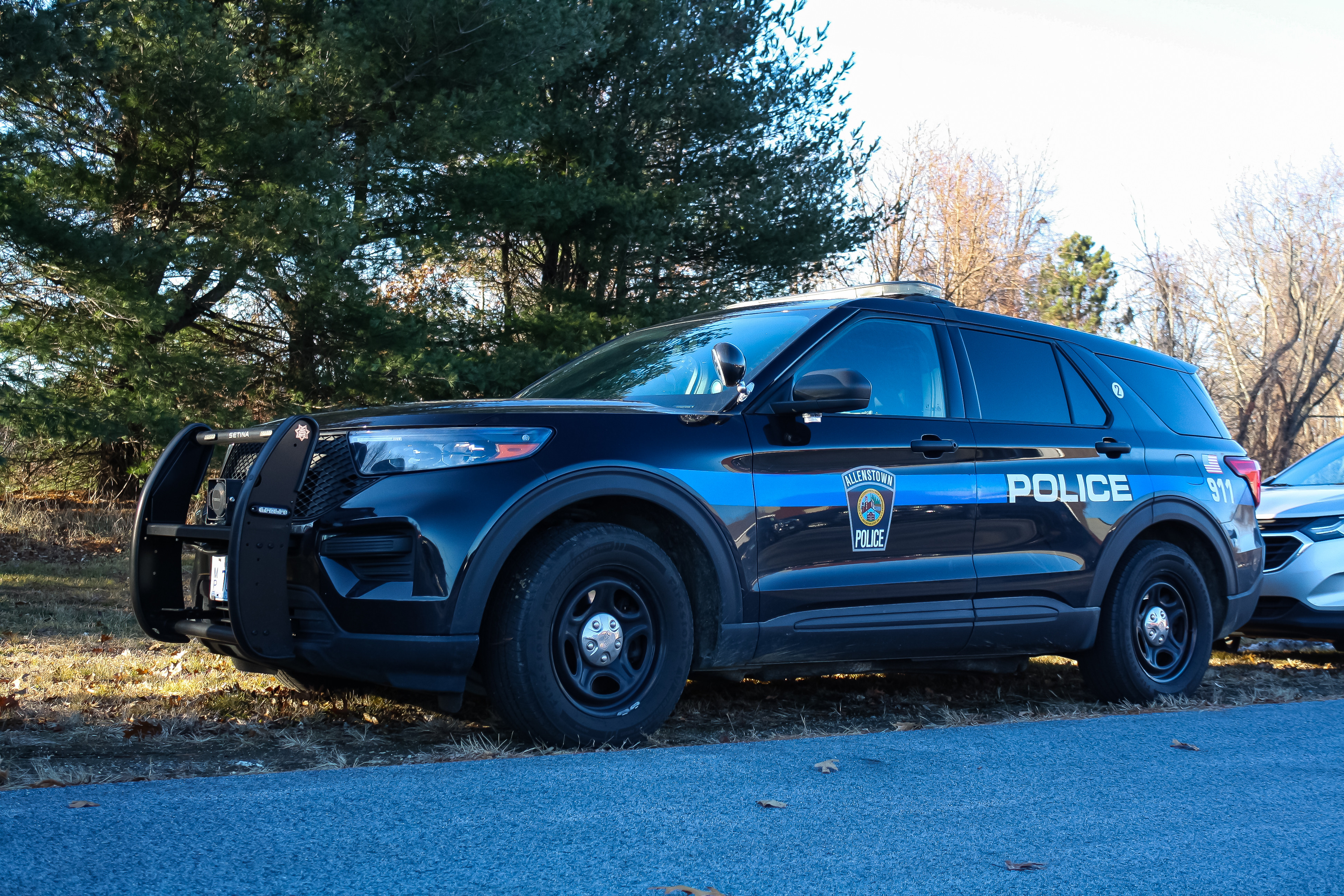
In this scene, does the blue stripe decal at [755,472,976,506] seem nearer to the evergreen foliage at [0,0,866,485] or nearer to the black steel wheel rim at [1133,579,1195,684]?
the black steel wheel rim at [1133,579,1195,684]

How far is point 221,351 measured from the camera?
14.4 metres

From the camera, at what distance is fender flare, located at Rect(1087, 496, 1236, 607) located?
230 inches

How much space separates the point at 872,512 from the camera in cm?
498

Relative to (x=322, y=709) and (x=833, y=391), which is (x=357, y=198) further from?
(x=833, y=391)

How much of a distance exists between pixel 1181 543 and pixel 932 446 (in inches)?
83.2

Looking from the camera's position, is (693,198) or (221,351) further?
(693,198)

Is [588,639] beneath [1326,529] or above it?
beneath

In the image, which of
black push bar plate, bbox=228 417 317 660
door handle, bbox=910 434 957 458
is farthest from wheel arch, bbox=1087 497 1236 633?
black push bar plate, bbox=228 417 317 660

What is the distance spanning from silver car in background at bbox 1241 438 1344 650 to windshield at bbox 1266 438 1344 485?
1.84 feet

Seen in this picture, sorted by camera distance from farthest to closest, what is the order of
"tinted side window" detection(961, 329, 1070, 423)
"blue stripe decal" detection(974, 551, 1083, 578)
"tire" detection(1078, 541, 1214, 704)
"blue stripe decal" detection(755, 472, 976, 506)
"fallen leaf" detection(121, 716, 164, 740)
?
"tire" detection(1078, 541, 1214, 704), "tinted side window" detection(961, 329, 1070, 423), "blue stripe decal" detection(974, 551, 1083, 578), "blue stripe decal" detection(755, 472, 976, 506), "fallen leaf" detection(121, 716, 164, 740)

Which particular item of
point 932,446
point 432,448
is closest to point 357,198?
point 932,446

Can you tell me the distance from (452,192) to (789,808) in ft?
40.8

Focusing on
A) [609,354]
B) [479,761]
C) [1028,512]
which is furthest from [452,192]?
[479,761]

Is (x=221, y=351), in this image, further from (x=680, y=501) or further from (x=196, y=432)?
(x=680, y=501)
